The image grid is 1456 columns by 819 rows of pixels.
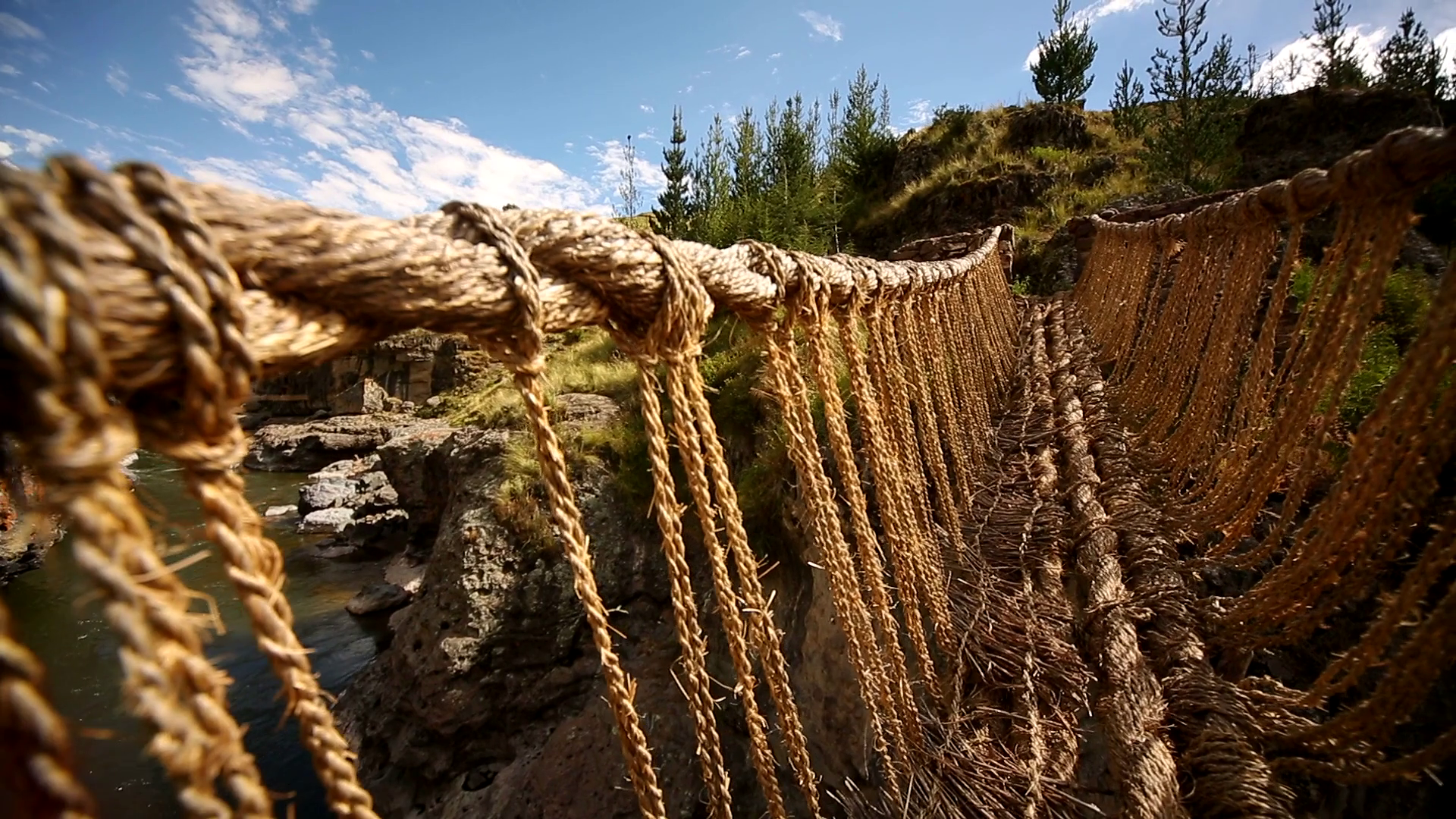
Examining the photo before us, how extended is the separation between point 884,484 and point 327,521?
1225 cm

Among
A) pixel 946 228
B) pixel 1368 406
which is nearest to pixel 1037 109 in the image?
pixel 946 228

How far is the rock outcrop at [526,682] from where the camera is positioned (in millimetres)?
3920

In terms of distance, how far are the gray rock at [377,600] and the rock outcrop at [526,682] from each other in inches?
99.9

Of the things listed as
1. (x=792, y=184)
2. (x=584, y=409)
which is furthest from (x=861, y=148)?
(x=584, y=409)

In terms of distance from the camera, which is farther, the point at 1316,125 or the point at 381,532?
the point at 381,532

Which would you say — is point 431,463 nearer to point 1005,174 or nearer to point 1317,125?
point 1005,174

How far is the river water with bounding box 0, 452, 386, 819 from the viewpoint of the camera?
5.50m

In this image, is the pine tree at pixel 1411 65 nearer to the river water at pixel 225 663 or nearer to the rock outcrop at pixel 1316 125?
the rock outcrop at pixel 1316 125

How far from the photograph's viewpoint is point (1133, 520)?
1889 millimetres

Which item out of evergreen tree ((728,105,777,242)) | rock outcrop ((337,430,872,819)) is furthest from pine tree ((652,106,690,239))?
rock outcrop ((337,430,872,819))

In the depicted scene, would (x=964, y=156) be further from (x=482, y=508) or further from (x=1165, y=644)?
(x=1165, y=644)

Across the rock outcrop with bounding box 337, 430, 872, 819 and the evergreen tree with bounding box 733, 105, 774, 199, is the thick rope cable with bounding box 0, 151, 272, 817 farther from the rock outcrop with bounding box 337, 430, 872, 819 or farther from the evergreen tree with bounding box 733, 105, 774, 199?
the evergreen tree with bounding box 733, 105, 774, 199

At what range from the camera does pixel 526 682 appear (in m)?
4.62

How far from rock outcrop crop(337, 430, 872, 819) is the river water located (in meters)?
0.85
